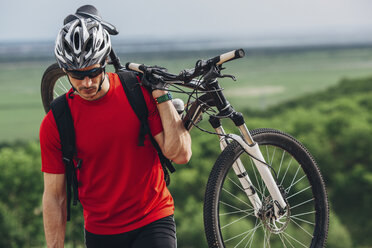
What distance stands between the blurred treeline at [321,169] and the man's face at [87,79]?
10.3 metres

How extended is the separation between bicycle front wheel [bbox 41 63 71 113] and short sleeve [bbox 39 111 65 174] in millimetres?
1561

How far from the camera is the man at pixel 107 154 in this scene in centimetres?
377

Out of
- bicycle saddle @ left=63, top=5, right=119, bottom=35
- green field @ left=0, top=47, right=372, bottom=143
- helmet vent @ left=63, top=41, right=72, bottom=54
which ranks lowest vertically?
green field @ left=0, top=47, right=372, bottom=143

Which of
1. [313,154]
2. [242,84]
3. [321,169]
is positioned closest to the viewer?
[313,154]

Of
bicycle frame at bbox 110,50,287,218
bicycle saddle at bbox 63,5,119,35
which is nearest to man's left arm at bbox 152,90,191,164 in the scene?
bicycle frame at bbox 110,50,287,218

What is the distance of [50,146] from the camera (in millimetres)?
3848

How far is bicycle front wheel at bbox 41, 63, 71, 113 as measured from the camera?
536 centimetres

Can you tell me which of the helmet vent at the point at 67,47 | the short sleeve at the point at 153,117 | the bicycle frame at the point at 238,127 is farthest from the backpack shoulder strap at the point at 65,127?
the bicycle frame at the point at 238,127

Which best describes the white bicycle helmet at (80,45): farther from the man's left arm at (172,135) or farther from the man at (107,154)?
the man's left arm at (172,135)

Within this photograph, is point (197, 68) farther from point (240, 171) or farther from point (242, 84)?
point (242, 84)

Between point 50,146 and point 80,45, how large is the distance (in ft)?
2.26

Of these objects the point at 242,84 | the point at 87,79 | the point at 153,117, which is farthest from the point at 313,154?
the point at 242,84

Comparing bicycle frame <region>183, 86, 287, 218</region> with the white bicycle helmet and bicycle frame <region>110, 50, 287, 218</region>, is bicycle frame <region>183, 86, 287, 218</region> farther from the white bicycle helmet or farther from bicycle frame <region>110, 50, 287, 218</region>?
the white bicycle helmet

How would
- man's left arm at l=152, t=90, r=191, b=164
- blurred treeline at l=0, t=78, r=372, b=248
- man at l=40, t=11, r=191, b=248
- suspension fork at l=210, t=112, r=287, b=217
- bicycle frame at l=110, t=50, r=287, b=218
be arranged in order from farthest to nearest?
blurred treeline at l=0, t=78, r=372, b=248 → suspension fork at l=210, t=112, r=287, b=217 → bicycle frame at l=110, t=50, r=287, b=218 → man's left arm at l=152, t=90, r=191, b=164 → man at l=40, t=11, r=191, b=248
